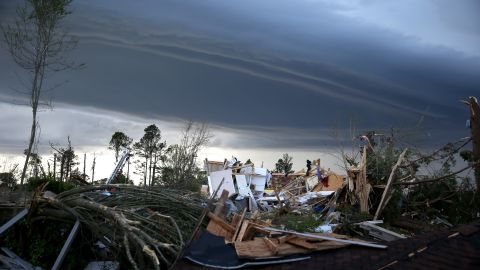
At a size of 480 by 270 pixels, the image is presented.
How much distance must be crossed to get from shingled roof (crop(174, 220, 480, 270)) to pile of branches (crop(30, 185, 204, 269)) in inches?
113

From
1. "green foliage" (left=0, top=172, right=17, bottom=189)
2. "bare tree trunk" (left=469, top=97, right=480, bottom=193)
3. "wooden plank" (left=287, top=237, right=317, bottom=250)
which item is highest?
"bare tree trunk" (left=469, top=97, right=480, bottom=193)

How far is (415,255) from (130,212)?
Answer: 5234 millimetres

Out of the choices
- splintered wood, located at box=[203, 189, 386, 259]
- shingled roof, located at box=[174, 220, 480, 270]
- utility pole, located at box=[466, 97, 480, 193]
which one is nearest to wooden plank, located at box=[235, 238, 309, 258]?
splintered wood, located at box=[203, 189, 386, 259]

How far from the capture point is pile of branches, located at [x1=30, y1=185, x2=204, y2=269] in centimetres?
897

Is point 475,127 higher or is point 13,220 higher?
point 475,127

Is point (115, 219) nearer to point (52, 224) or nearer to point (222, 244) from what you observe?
point (222, 244)

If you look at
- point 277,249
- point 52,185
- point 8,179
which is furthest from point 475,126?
point 8,179

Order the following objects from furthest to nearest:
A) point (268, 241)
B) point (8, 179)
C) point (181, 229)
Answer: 1. point (8, 179)
2. point (181, 229)
3. point (268, 241)

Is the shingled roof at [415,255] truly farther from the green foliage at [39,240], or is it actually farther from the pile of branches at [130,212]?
the green foliage at [39,240]

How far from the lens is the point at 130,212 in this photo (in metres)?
9.23

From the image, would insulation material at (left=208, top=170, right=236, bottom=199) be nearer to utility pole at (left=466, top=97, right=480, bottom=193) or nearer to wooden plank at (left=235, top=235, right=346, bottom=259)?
utility pole at (left=466, top=97, right=480, bottom=193)

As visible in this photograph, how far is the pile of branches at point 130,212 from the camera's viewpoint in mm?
8966

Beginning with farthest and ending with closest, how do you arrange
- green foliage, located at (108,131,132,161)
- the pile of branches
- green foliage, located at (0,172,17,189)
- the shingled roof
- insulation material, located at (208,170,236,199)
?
green foliage, located at (108,131,132,161) → insulation material, located at (208,170,236,199) → green foliage, located at (0,172,17,189) → the pile of branches → the shingled roof

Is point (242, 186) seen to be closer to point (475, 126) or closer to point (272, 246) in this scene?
point (475, 126)
